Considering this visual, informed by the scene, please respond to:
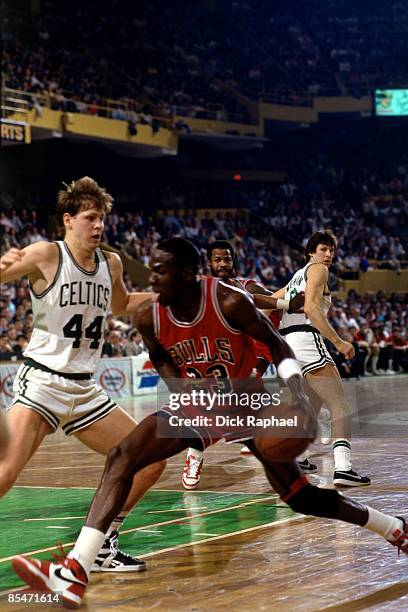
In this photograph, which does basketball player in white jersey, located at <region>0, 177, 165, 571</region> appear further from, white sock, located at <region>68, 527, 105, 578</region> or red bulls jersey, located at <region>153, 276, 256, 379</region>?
white sock, located at <region>68, 527, 105, 578</region>

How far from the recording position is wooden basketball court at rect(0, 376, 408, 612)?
18.3 feet

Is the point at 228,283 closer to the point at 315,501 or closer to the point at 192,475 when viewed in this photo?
the point at 192,475

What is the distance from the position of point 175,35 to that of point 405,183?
1215 centimetres

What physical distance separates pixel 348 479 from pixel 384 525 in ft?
11.5

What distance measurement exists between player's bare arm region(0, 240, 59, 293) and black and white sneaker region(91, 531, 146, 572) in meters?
1.64

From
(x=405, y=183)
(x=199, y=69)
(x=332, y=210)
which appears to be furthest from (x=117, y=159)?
(x=405, y=183)

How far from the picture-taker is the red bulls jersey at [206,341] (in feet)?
18.8

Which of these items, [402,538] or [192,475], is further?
[192,475]

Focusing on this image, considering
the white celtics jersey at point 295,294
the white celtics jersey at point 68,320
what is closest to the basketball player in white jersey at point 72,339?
the white celtics jersey at point 68,320

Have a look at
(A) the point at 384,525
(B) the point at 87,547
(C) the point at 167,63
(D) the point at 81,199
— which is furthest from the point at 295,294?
(C) the point at 167,63

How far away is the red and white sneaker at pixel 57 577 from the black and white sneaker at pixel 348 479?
454 centimetres

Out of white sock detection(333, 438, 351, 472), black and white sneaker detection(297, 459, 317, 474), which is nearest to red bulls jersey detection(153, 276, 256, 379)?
white sock detection(333, 438, 351, 472)

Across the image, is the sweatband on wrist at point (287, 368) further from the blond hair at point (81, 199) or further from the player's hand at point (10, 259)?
the player's hand at point (10, 259)

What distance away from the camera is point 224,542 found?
7121 mm
